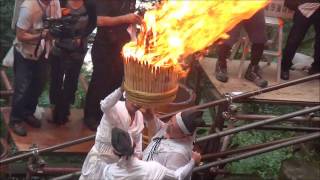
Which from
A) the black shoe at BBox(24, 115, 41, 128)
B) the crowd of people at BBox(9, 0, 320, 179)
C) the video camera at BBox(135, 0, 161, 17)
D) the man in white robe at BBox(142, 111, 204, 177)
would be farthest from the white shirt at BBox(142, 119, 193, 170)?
the video camera at BBox(135, 0, 161, 17)

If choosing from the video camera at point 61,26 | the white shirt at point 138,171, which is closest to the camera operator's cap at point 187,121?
the white shirt at point 138,171

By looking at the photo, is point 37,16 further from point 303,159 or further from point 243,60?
point 303,159

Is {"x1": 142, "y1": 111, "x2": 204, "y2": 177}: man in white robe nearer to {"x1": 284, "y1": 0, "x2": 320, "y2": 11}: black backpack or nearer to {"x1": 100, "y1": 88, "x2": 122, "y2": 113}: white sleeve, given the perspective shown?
{"x1": 100, "y1": 88, "x2": 122, "y2": 113}: white sleeve

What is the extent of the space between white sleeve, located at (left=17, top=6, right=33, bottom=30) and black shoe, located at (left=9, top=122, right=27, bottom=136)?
1323mm

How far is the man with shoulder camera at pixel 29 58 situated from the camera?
7.30 metres

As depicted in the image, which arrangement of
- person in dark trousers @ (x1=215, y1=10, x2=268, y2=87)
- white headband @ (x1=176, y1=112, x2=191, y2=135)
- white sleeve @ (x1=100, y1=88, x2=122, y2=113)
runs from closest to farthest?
white headband @ (x1=176, y1=112, x2=191, y2=135) < white sleeve @ (x1=100, y1=88, x2=122, y2=113) < person in dark trousers @ (x1=215, y1=10, x2=268, y2=87)

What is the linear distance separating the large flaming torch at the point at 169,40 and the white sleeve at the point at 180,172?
69cm

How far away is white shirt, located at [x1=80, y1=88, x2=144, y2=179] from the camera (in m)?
5.73

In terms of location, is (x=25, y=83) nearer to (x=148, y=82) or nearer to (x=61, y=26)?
(x=61, y=26)

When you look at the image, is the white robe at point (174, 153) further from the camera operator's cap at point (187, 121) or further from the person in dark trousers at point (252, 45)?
the person in dark trousers at point (252, 45)

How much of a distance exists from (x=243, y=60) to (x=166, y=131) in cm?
291

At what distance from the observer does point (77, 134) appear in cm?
797

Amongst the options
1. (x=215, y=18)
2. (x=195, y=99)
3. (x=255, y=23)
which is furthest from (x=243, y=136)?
(x=215, y=18)

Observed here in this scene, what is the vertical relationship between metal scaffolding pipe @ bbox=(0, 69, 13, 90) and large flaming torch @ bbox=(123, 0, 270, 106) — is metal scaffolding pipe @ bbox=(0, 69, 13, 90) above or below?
below
